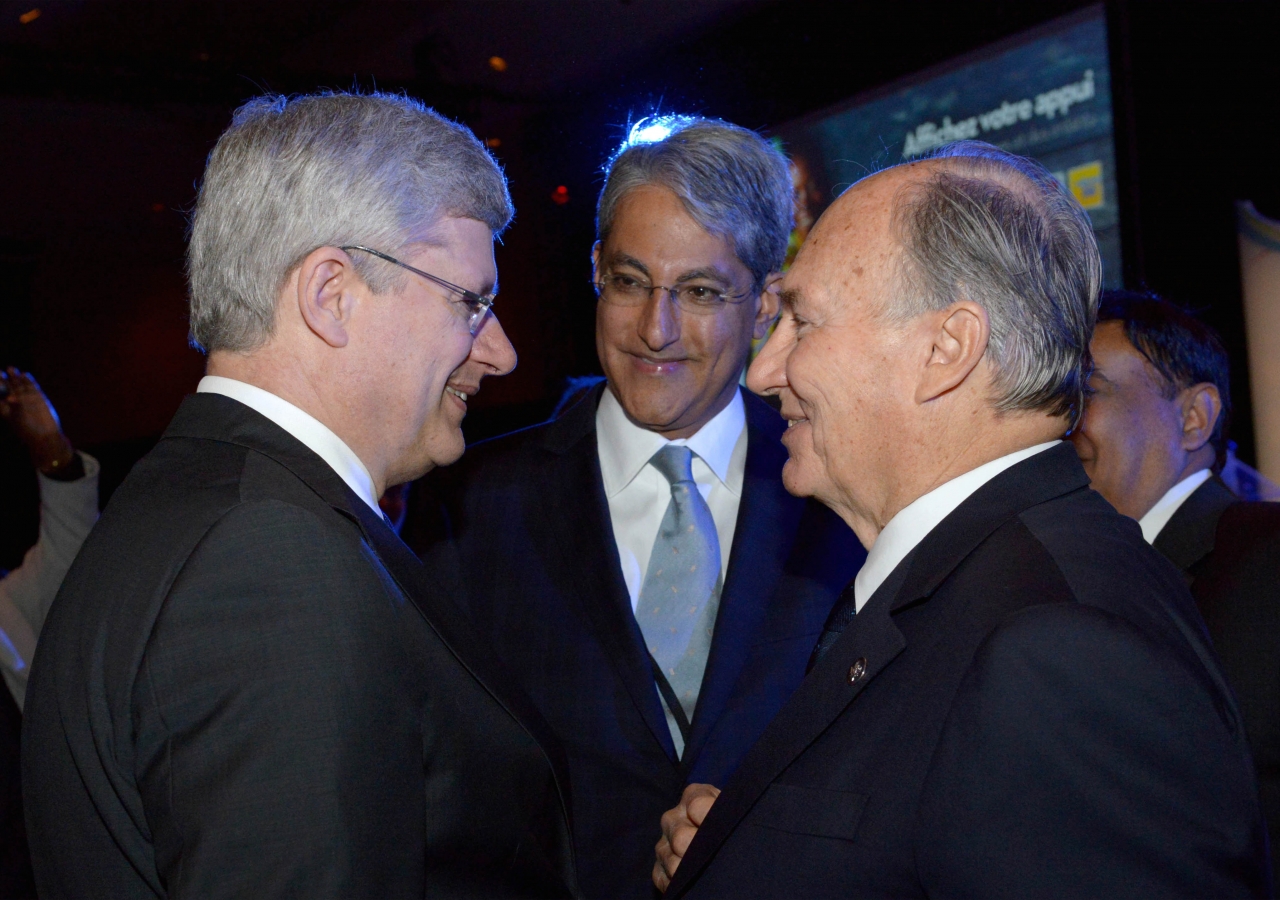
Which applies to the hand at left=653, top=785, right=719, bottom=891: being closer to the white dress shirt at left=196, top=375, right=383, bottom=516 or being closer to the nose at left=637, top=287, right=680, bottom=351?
the white dress shirt at left=196, top=375, right=383, bottom=516

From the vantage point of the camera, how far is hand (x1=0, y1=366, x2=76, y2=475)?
3.24 metres

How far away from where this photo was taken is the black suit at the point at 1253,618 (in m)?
1.84

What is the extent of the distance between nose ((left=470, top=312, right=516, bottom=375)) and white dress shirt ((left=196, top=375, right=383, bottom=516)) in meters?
0.31

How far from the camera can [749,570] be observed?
6.14 feet

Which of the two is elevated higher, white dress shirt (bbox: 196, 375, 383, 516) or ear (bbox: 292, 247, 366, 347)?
ear (bbox: 292, 247, 366, 347)

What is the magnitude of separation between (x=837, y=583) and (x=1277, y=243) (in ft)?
8.15

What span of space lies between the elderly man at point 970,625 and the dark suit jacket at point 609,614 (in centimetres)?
32

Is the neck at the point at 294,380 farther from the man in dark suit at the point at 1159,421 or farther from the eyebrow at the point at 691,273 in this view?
the man in dark suit at the point at 1159,421

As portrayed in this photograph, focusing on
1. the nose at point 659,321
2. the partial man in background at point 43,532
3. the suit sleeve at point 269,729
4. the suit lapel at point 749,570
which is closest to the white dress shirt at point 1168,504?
the suit lapel at point 749,570

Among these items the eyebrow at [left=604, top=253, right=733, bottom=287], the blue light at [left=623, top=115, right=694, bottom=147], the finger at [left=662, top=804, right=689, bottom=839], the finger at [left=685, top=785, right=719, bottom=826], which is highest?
the blue light at [left=623, top=115, right=694, bottom=147]

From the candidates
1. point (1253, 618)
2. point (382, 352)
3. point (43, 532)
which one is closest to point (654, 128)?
point (382, 352)

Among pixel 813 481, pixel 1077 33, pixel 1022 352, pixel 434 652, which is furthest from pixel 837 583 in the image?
pixel 1077 33

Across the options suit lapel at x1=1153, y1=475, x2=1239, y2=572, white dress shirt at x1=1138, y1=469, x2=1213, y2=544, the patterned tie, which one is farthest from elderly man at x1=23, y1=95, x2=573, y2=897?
white dress shirt at x1=1138, y1=469, x2=1213, y2=544

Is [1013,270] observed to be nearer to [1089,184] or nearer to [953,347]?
[953,347]
